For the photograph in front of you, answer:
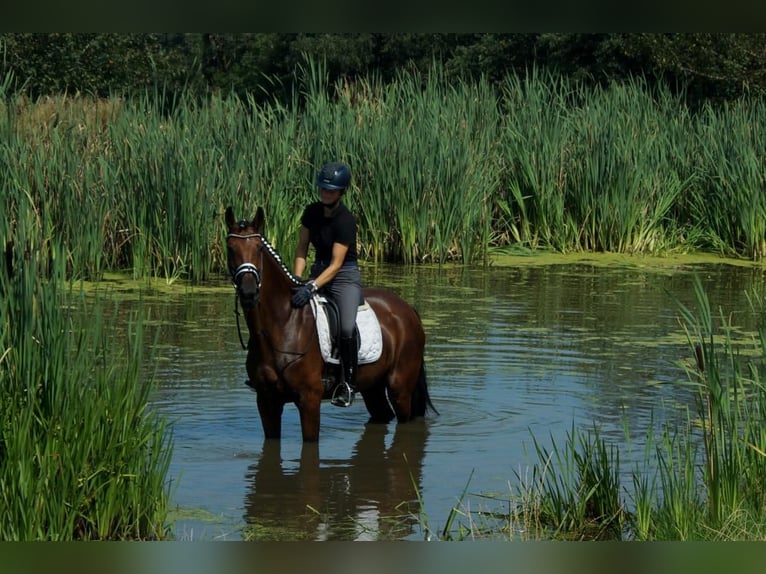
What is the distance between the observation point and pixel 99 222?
45.7ft

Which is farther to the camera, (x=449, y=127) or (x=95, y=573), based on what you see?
(x=449, y=127)

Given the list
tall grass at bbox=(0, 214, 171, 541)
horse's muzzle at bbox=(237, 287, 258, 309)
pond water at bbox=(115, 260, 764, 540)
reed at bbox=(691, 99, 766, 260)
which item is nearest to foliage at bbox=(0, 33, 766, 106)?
reed at bbox=(691, 99, 766, 260)

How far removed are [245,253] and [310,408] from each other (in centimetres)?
131

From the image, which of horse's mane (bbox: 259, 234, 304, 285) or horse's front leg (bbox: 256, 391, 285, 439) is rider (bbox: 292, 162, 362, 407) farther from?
horse's front leg (bbox: 256, 391, 285, 439)

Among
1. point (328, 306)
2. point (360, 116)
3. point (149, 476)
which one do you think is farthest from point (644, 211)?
point (149, 476)

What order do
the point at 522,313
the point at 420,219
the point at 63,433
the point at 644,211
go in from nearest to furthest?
the point at 63,433 → the point at 522,313 → the point at 420,219 → the point at 644,211

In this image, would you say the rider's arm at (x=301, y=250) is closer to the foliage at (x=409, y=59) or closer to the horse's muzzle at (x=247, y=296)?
the horse's muzzle at (x=247, y=296)

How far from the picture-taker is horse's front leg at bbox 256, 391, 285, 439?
26.2ft

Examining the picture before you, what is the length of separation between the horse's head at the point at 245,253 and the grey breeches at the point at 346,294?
2.94ft

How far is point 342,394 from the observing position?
8102mm

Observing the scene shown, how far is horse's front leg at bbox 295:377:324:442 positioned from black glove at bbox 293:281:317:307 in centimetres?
53

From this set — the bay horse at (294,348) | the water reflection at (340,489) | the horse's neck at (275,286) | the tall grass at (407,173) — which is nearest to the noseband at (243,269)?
the bay horse at (294,348)

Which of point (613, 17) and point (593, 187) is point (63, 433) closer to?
point (613, 17)

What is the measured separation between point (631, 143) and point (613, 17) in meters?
16.5
